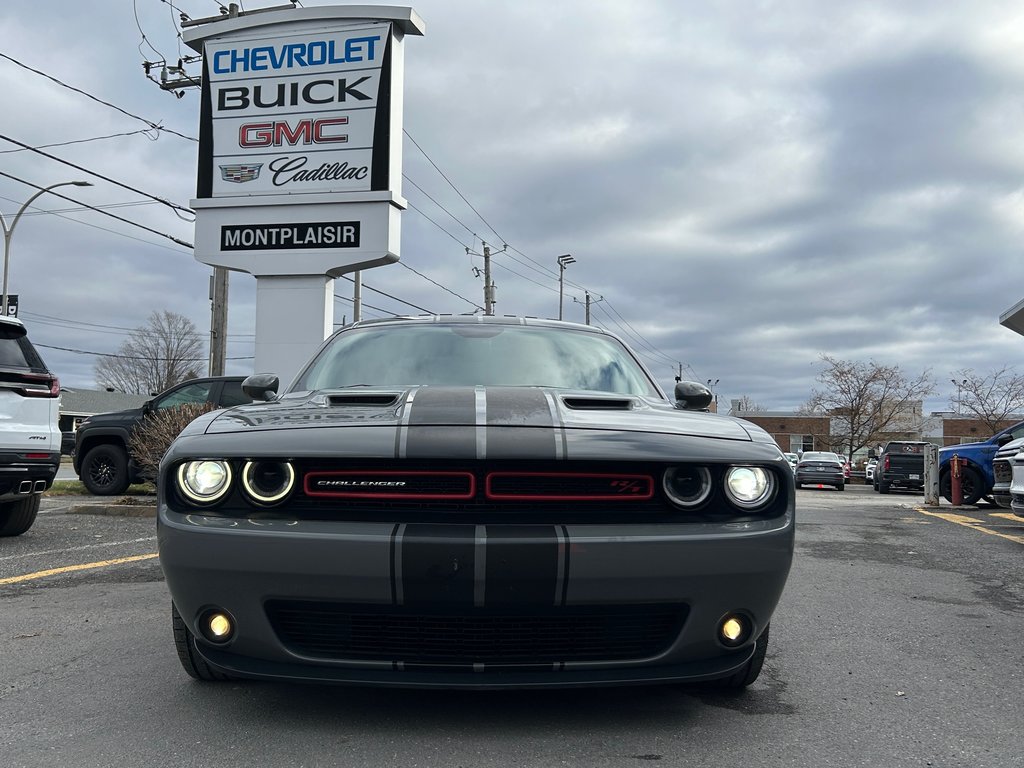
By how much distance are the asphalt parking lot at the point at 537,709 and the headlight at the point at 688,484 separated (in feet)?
2.44

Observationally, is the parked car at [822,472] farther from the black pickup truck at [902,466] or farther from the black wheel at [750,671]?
the black wheel at [750,671]

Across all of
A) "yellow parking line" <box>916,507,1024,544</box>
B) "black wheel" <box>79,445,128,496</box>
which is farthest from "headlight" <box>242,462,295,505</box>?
"black wheel" <box>79,445,128,496</box>

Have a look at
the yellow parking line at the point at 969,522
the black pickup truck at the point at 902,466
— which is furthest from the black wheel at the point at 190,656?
the black pickup truck at the point at 902,466

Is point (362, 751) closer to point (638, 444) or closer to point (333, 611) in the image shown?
point (333, 611)

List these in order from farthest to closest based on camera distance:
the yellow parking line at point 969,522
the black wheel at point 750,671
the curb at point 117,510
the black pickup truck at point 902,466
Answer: the black pickup truck at point 902,466, the curb at point 117,510, the yellow parking line at point 969,522, the black wheel at point 750,671

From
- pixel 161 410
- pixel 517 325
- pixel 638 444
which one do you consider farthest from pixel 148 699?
pixel 161 410

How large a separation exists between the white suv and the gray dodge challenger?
4936 mm

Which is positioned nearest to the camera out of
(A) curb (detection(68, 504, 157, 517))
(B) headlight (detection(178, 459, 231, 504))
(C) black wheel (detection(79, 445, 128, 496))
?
(B) headlight (detection(178, 459, 231, 504))

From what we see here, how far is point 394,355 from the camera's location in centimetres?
404

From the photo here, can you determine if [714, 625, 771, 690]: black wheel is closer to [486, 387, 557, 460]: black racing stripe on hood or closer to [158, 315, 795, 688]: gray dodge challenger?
[158, 315, 795, 688]: gray dodge challenger

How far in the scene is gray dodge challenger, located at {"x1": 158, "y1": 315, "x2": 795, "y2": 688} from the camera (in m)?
2.45

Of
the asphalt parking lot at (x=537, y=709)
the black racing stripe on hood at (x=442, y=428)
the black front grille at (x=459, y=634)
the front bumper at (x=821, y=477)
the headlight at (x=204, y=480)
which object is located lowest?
the front bumper at (x=821, y=477)

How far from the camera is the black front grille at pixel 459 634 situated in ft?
8.33

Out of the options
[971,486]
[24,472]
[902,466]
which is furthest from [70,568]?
[902,466]
